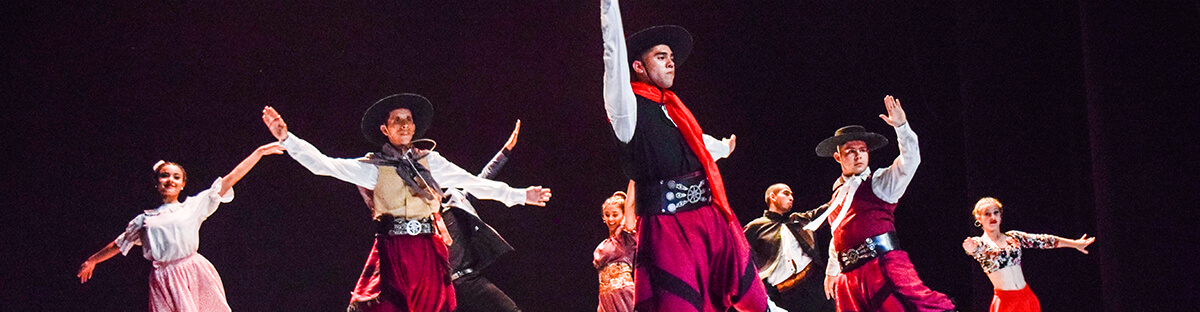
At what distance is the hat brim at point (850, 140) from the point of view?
200 inches

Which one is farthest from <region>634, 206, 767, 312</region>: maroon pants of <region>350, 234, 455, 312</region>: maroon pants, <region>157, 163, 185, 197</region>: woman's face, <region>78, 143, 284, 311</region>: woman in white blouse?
<region>157, 163, 185, 197</region>: woman's face

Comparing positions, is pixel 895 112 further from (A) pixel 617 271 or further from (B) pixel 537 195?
(A) pixel 617 271

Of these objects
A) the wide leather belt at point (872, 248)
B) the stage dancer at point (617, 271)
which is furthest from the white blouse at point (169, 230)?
the wide leather belt at point (872, 248)

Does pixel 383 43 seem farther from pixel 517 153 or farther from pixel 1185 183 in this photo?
pixel 1185 183

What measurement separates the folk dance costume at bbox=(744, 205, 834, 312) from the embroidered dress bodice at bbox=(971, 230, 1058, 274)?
1.03 metres

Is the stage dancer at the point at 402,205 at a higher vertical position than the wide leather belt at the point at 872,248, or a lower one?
higher

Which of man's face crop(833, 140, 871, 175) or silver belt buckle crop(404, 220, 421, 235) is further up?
man's face crop(833, 140, 871, 175)

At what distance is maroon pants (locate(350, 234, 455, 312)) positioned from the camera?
4.27m

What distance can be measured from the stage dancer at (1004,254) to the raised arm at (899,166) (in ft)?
3.97

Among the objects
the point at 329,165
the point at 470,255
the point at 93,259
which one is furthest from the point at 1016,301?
the point at 93,259

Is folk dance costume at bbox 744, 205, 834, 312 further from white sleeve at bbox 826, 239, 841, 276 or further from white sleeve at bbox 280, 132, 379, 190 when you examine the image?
white sleeve at bbox 280, 132, 379, 190

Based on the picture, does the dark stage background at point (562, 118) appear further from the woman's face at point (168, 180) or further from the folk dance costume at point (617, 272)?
the folk dance costume at point (617, 272)

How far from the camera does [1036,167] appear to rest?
6.59 meters

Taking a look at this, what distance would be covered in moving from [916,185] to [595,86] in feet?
8.66
